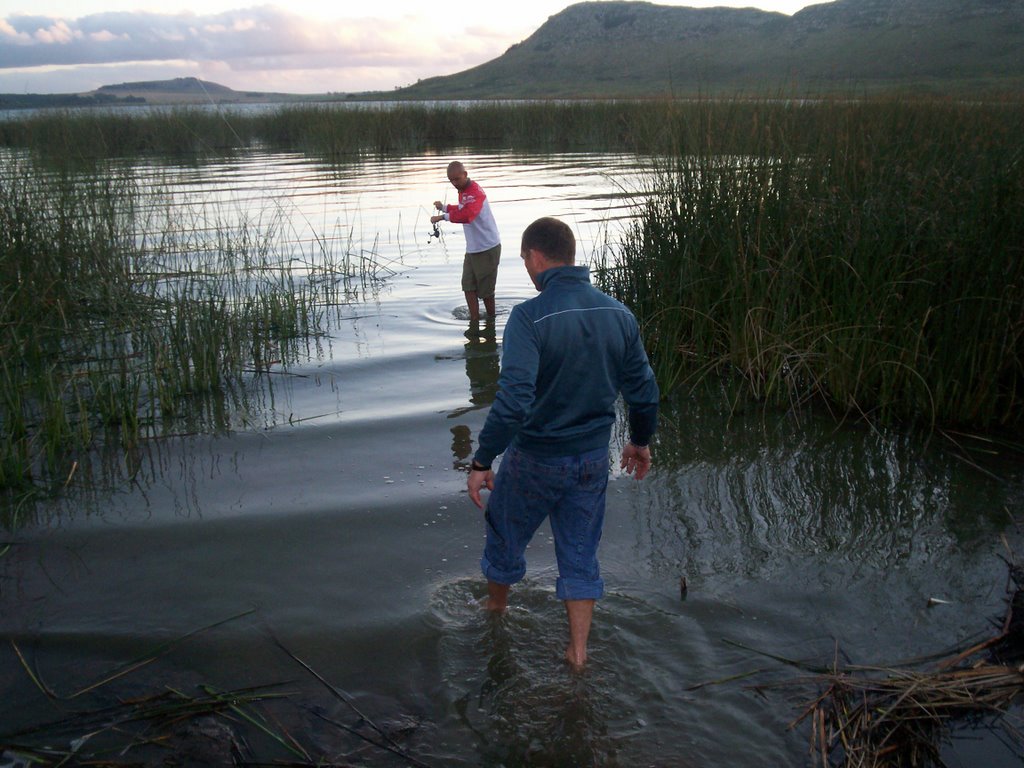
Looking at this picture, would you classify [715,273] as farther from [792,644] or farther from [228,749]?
[228,749]

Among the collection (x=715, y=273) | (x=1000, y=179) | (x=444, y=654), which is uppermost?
(x=1000, y=179)

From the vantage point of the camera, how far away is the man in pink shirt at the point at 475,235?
8.80 metres

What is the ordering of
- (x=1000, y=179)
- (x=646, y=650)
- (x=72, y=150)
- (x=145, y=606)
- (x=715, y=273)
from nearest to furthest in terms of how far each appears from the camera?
(x=646, y=650)
(x=145, y=606)
(x=1000, y=179)
(x=715, y=273)
(x=72, y=150)

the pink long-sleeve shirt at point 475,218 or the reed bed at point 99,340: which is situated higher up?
the pink long-sleeve shirt at point 475,218

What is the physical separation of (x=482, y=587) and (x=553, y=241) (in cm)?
177

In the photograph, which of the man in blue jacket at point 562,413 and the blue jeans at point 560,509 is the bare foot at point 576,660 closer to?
the man in blue jacket at point 562,413

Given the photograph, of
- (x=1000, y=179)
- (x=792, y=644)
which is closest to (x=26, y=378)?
(x=792, y=644)

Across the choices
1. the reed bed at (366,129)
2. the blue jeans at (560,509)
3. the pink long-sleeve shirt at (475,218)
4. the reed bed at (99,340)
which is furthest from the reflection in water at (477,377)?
the reed bed at (366,129)

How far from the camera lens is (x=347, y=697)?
10.8 feet

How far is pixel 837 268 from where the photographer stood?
611 centimetres

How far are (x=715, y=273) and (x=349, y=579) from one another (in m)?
3.88

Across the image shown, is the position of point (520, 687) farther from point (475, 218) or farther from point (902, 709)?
point (475, 218)

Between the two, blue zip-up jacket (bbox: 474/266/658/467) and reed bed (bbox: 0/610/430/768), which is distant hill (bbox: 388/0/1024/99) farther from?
reed bed (bbox: 0/610/430/768)

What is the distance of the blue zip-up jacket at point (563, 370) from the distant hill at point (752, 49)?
4.71 metres
